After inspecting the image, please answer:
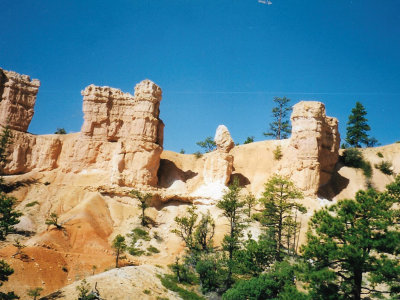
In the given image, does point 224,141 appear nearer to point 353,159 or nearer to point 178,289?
point 353,159

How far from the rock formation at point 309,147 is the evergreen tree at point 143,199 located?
71.2ft

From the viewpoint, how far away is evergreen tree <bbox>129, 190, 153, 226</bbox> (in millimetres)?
40769

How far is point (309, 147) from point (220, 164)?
527 inches

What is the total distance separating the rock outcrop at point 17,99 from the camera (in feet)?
164

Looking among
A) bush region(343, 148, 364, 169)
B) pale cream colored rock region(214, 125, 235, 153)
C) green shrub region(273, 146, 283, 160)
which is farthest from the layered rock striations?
bush region(343, 148, 364, 169)

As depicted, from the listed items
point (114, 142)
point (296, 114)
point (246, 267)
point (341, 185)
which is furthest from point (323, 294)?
point (114, 142)

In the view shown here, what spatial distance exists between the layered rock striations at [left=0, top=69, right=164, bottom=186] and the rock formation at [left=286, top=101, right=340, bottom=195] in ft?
70.7

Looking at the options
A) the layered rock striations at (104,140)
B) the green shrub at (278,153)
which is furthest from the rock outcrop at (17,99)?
the green shrub at (278,153)

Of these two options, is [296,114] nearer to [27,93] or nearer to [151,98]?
[151,98]

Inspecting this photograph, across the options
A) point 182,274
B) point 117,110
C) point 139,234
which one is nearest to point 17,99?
point 117,110

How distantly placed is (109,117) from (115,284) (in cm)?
3344

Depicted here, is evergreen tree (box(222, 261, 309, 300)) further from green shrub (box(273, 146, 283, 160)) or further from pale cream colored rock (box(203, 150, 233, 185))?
green shrub (box(273, 146, 283, 160))

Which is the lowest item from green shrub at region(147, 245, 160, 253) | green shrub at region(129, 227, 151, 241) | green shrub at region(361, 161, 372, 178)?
green shrub at region(147, 245, 160, 253)

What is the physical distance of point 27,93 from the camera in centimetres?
5262
